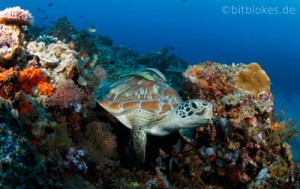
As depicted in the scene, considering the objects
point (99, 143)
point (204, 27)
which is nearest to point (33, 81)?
point (99, 143)

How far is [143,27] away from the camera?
125 meters

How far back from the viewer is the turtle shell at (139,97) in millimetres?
4383

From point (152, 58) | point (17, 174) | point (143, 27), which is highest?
point (143, 27)

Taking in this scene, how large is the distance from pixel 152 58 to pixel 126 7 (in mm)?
146969

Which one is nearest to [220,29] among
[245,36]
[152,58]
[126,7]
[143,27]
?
[245,36]

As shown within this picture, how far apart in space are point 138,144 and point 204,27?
13136 cm

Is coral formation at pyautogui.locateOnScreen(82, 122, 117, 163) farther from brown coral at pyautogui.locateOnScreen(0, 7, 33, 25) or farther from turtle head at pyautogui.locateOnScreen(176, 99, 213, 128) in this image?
brown coral at pyautogui.locateOnScreen(0, 7, 33, 25)

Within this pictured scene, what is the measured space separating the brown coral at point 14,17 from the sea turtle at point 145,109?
Answer: 193 centimetres

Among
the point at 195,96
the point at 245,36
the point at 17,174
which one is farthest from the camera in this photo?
the point at 245,36

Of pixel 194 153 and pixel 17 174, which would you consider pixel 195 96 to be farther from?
pixel 17 174

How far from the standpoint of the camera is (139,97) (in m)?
4.56

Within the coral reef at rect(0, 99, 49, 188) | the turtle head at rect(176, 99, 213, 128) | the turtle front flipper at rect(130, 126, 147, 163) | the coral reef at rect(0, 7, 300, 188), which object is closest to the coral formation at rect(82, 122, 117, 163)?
the coral reef at rect(0, 7, 300, 188)

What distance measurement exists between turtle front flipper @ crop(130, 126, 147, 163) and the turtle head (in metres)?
0.80

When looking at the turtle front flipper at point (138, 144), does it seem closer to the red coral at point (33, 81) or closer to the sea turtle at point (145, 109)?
the sea turtle at point (145, 109)
